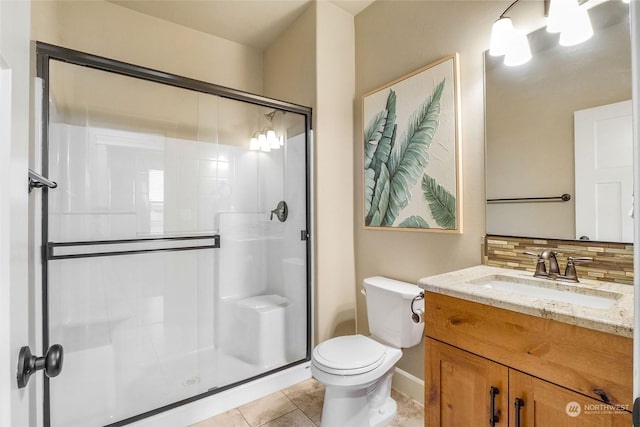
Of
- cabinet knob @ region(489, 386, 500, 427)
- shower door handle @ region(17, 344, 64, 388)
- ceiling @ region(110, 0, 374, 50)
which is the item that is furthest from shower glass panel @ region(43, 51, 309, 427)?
cabinet knob @ region(489, 386, 500, 427)

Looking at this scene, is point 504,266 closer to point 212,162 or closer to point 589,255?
point 589,255

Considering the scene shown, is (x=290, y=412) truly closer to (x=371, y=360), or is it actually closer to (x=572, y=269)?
(x=371, y=360)

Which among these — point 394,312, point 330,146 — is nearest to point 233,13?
point 330,146

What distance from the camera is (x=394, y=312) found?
5.53 ft

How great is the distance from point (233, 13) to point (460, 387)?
2.65m

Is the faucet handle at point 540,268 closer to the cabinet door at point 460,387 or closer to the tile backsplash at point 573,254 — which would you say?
the tile backsplash at point 573,254

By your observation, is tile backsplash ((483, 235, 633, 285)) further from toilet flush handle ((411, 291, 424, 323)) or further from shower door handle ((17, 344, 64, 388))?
shower door handle ((17, 344, 64, 388))

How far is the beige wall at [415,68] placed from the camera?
154 centimetres


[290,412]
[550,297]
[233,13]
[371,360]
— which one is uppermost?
[233,13]

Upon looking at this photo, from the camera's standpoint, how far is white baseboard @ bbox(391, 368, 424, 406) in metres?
1.81

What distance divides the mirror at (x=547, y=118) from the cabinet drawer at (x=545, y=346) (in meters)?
0.55

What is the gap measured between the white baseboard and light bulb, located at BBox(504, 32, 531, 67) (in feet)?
5.76

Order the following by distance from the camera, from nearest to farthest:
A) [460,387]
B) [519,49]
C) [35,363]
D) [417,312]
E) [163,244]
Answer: [35,363]
[460,387]
[519,49]
[417,312]
[163,244]

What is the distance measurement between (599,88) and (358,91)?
1385mm
